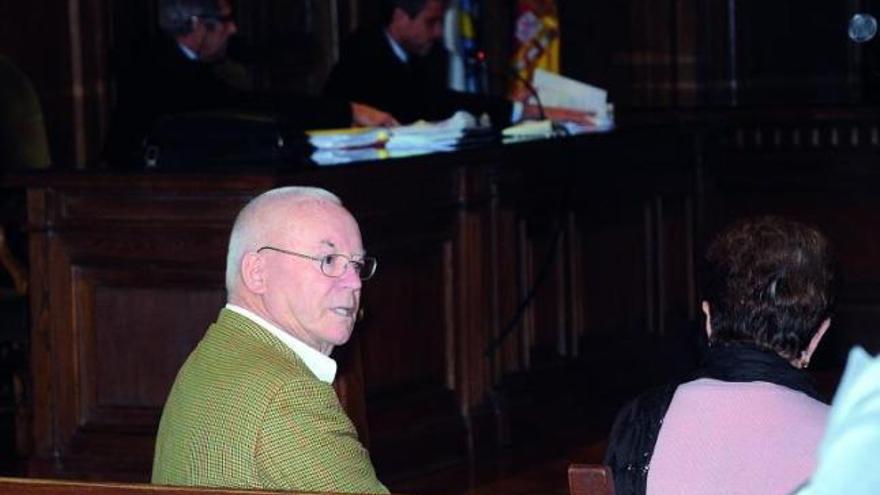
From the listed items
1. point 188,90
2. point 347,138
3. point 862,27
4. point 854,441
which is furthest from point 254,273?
point 862,27

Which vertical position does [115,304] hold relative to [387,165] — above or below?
below

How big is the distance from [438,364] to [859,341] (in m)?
2.55

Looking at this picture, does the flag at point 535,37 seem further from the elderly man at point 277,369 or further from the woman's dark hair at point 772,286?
the woman's dark hair at point 772,286

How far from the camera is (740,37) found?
8.16 metres

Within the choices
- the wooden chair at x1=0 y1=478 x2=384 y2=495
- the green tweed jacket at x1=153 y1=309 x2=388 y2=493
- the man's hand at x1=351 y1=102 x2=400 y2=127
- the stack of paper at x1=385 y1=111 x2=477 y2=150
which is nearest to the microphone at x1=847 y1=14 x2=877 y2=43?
the man's hand at x1=351 y1=102 x2=400 y2=127

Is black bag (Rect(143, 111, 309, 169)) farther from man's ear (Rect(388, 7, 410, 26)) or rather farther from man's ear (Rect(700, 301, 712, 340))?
man's ear (Rect(700, 301, 712, 340))

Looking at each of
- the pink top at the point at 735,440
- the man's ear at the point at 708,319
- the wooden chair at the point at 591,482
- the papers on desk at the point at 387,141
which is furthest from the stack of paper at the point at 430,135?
the wooden chair at the point at 591,482

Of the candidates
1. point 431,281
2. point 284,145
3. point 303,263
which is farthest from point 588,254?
point 303,263

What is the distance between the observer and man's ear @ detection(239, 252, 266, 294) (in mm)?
2643

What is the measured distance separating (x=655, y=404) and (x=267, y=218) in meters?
0.62

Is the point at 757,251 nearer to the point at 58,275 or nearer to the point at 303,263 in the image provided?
the point at 303,263

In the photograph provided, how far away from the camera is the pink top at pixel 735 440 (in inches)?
90.6

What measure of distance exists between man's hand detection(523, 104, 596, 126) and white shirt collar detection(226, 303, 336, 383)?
4.03 meters

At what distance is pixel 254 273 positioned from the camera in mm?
2648
